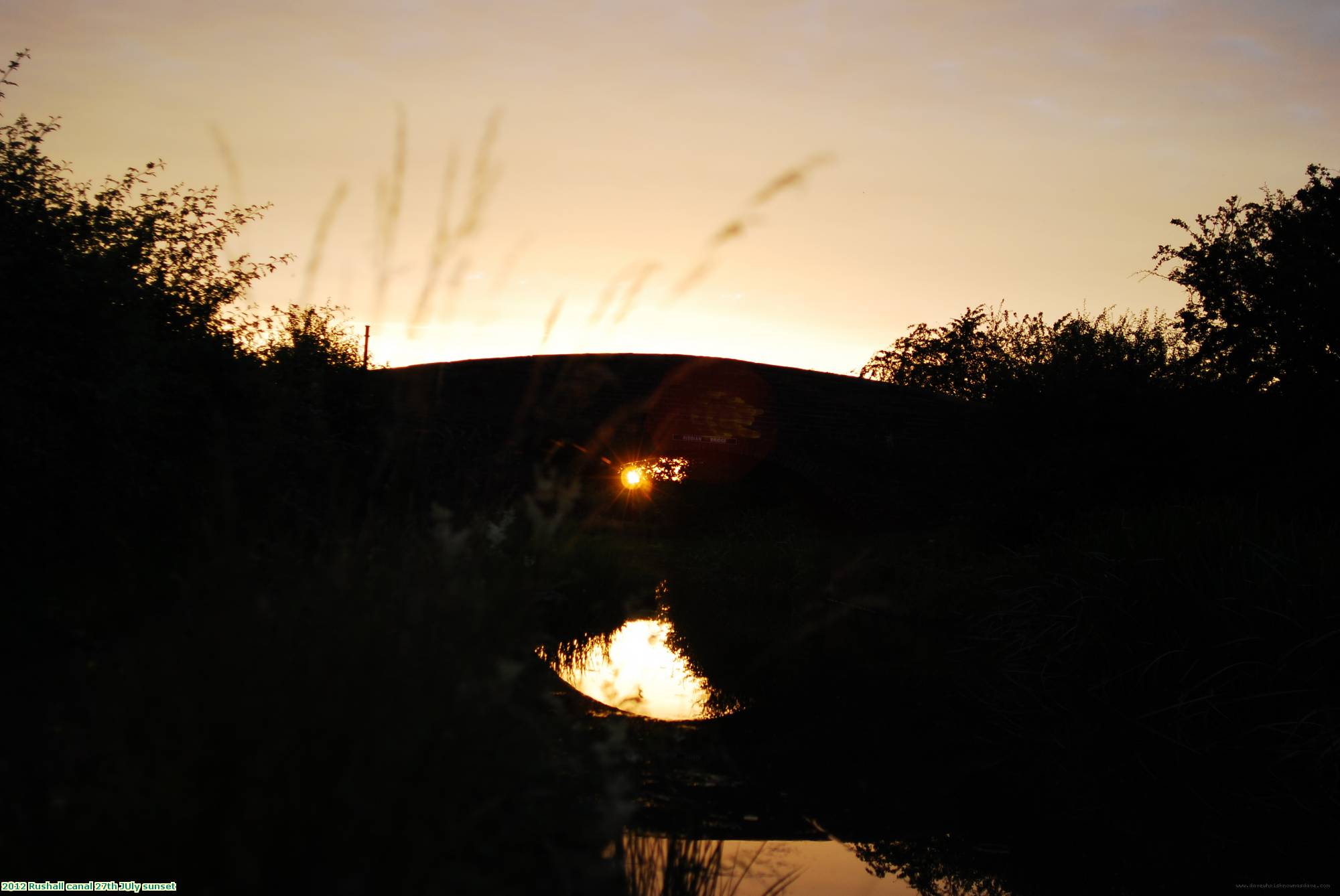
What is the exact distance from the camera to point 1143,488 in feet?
44.7

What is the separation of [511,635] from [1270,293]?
1581cm

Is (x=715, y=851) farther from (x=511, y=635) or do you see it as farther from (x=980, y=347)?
(x=980, y=347)

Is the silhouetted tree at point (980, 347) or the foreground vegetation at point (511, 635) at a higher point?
the silhouetted tree at point (980, 347)

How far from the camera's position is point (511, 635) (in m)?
2.94

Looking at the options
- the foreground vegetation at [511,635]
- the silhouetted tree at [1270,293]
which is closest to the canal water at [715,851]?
the foreground vegetation at [511,635]

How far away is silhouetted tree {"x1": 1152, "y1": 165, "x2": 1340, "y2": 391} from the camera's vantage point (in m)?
14.4

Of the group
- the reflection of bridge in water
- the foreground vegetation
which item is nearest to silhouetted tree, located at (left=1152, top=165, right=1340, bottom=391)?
the foreground vegetation

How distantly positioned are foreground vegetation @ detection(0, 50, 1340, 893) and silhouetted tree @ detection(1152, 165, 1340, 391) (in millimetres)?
190

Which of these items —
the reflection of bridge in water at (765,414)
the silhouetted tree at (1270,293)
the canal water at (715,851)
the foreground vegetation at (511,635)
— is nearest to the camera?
the foreground vegetation at (511,635)

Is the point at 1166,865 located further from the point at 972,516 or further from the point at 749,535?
the point at 749,535

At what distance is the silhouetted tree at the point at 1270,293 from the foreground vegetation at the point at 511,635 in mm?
190

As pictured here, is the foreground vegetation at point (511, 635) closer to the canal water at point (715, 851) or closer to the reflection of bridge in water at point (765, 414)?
the canal water at point (715, 851)

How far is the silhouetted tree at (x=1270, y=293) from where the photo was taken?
1440cm

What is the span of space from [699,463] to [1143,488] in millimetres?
14833
